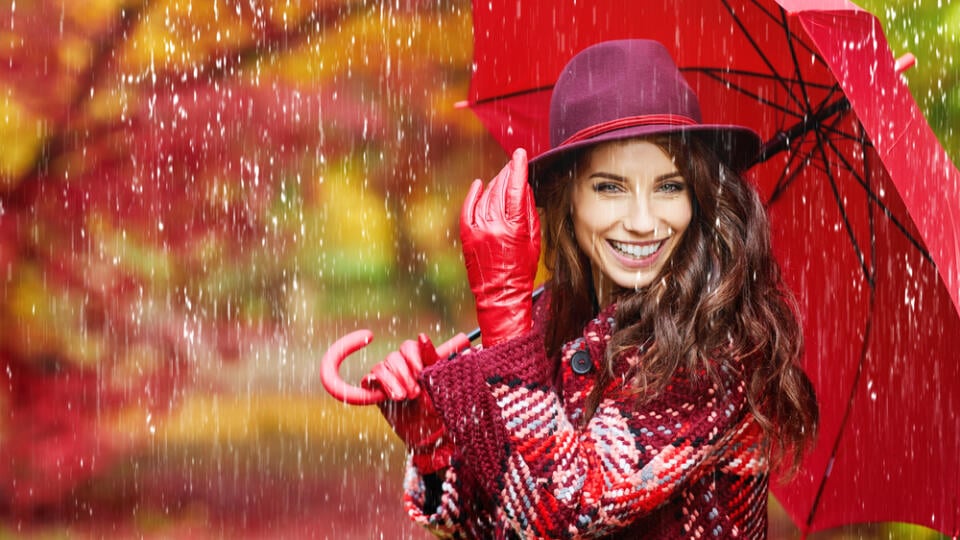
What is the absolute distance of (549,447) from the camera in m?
1.73

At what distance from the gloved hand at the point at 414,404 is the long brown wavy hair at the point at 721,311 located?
10.0 inches

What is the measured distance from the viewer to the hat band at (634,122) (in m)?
1.91

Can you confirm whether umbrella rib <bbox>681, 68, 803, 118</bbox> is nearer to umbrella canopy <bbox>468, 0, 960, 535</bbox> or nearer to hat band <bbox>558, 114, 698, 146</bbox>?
umbrella canopy <bbox>468, 0, 960, 535</bbox>

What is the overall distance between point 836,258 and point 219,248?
123 inches

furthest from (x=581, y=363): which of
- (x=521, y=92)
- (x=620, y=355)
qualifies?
(x=521, y=92)

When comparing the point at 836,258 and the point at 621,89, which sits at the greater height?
the point at 621,89

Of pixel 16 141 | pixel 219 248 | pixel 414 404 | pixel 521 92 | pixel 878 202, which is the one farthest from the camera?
pixel 219 248

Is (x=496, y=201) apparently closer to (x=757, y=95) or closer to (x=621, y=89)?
(x=621, y=89)

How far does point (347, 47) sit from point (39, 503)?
2163mm

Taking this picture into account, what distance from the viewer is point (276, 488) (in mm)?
5207

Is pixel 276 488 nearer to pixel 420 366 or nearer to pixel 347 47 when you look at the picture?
pixel 347 47

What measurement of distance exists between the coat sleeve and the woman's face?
0.26 metres

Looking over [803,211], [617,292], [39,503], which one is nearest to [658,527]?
[617,292]

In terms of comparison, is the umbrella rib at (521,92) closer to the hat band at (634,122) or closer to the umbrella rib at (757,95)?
the umbrella rib at (757,95)
